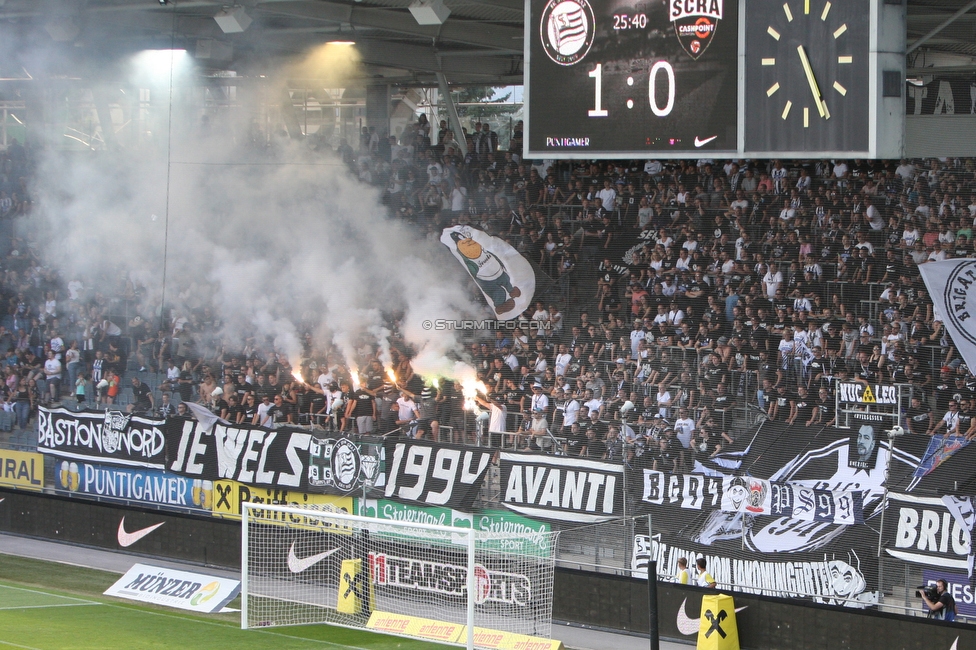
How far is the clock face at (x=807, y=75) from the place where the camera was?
12281mm

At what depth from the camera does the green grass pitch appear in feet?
40.4

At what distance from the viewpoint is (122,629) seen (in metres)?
12.9

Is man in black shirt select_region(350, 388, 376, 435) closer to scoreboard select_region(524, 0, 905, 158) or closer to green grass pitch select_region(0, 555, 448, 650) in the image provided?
green grass pitch select_region(0, 555, 448, 650)

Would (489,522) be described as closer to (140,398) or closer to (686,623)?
(686,623)

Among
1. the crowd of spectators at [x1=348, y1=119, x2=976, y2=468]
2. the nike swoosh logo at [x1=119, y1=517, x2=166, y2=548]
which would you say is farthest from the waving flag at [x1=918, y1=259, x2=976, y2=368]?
the nike swoosh logo at [x1=119, y1=517, x2=166, y2=548]

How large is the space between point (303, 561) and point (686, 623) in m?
4.25

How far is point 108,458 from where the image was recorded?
57.1 feet

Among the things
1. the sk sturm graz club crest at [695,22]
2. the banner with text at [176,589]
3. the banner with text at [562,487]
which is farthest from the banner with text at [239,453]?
the sk sturm graz club crest at [695,22]

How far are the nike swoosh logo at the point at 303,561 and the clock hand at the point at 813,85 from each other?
22.5 feet

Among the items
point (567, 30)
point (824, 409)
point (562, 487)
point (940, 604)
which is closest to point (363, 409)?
point (562, 487)

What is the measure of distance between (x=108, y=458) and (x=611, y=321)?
7.12 m

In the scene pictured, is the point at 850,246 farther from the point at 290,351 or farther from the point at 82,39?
the point at 82,39

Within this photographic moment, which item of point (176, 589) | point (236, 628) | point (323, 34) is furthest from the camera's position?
point (323, 34)

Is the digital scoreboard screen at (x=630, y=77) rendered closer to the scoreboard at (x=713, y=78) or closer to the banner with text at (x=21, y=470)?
the scoreboard at (x=713, y=78)
